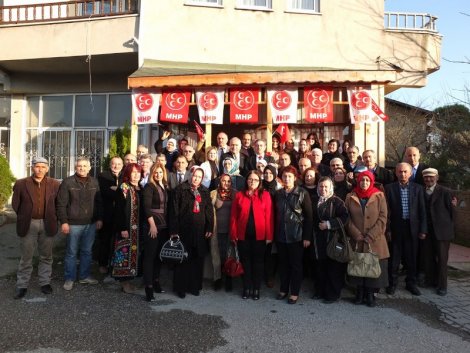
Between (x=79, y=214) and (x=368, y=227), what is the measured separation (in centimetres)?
409

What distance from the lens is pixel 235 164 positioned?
6.23 metres

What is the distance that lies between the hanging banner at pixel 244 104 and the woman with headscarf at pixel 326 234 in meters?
3.66

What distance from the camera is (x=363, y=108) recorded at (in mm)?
8383

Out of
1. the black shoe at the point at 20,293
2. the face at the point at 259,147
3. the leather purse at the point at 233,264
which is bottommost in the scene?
the black shoe at the point at 20,293

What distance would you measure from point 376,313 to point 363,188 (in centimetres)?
163

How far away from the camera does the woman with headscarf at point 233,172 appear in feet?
19.7

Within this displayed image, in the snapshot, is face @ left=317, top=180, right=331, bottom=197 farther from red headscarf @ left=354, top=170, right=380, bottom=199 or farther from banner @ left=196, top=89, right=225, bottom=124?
banner @ left=196, top=89, right=225, bottom=124

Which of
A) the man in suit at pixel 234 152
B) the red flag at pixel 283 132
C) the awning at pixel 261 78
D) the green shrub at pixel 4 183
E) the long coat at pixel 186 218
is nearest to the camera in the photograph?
the long coat at pixel 186 218

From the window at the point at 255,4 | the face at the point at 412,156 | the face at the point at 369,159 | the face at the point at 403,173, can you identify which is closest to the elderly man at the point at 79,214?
the face at the point at 369,159

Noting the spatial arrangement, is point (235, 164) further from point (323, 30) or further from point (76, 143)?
point (76, 143)

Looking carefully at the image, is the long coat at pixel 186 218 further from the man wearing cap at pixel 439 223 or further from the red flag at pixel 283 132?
the red flag at pixel 283 132

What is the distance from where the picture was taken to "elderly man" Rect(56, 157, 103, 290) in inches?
219

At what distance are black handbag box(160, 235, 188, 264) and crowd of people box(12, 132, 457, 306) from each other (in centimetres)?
11

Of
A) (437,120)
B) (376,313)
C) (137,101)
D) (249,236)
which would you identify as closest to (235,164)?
(249,236)
